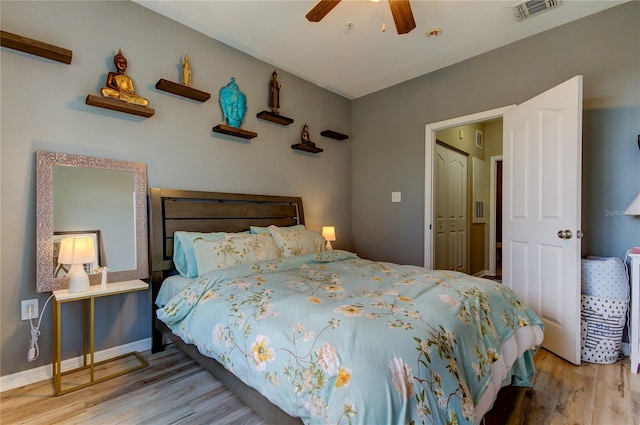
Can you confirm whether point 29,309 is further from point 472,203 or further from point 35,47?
point 472,203

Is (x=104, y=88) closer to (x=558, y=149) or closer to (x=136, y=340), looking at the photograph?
(x=136, y=340)

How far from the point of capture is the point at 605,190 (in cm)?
247

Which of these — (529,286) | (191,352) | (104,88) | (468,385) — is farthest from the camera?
(529,286)

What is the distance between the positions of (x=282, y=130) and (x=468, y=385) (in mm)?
2987

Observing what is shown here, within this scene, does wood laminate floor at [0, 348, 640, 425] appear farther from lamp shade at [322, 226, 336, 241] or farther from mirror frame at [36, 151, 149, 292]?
lamp shade at [322, 226, 336, 241]

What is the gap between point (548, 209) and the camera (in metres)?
2.47

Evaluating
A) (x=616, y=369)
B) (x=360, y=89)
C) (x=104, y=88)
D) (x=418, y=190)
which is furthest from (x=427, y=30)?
(x=616, y=369)

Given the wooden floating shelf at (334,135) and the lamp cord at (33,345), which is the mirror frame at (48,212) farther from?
the wooden floating shelf at (334,135)

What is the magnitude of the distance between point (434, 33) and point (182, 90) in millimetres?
2284

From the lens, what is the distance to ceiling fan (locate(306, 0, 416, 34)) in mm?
1856

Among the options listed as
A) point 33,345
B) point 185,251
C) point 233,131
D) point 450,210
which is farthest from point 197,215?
point 450,210

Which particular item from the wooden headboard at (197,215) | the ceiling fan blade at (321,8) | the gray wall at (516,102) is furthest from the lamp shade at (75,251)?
the gray wall at (516,102)

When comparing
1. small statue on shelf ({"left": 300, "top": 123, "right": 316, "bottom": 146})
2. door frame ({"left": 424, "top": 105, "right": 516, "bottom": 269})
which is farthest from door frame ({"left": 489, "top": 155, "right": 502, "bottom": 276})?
small statue on shelf ({"left": 300, "top": 123, "right": 316, "bottom": 146})

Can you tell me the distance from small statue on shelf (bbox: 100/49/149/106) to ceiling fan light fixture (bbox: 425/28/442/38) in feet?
8.27
